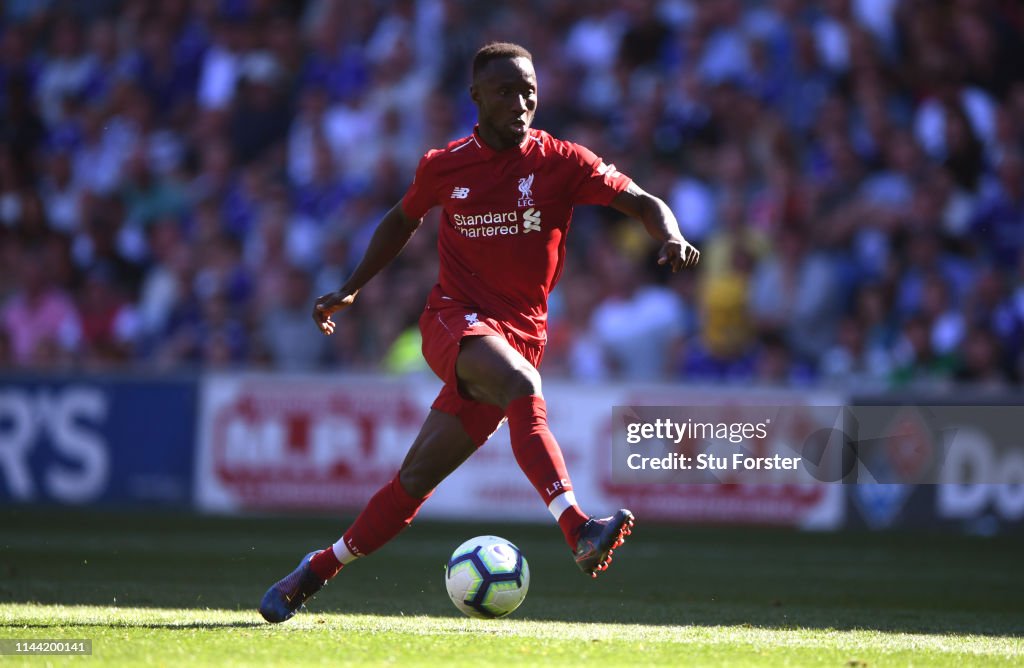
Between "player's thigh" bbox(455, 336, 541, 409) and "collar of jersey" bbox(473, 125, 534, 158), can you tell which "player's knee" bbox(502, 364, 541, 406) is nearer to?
"player's thigh" bbox(455, 336, 541, 409)

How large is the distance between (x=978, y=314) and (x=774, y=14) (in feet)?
14.3

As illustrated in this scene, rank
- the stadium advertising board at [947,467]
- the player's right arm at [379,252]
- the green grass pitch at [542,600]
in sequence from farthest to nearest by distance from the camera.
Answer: the stadium advertising board at [947,467] < the player's right arm at [379,252] < the green grass pitch at [542,600]

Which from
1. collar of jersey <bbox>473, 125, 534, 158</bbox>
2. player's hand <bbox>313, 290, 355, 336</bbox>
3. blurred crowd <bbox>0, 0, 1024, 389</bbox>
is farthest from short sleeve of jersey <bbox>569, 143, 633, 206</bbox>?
blurred crowd <bbox>0, 0, 1024, 389</bbox>

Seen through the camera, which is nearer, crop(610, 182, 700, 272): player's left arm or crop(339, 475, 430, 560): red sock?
crop(610, 182, 700, 272): player's left arm

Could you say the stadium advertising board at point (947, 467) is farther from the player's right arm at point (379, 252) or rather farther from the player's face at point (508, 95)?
the player's face at point (508, 95)

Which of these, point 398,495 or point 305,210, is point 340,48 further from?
point 398,495

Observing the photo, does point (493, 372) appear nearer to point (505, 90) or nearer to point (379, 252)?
point (379, 252)

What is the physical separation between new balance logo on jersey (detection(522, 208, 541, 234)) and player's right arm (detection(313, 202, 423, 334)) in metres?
0.61

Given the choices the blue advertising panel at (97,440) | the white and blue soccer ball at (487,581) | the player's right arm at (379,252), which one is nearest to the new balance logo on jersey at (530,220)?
the player's right arm at (379,252)

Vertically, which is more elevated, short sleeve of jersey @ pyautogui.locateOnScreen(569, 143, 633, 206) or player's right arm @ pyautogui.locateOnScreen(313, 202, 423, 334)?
short sleeve of jersey @ pyautogui.locateOnScreen(569, 143, 633, 206)

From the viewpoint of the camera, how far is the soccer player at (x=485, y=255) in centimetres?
613

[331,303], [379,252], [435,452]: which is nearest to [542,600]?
[435,452]

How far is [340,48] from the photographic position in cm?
1822

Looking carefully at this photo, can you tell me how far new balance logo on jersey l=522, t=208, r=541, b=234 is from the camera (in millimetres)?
6223
